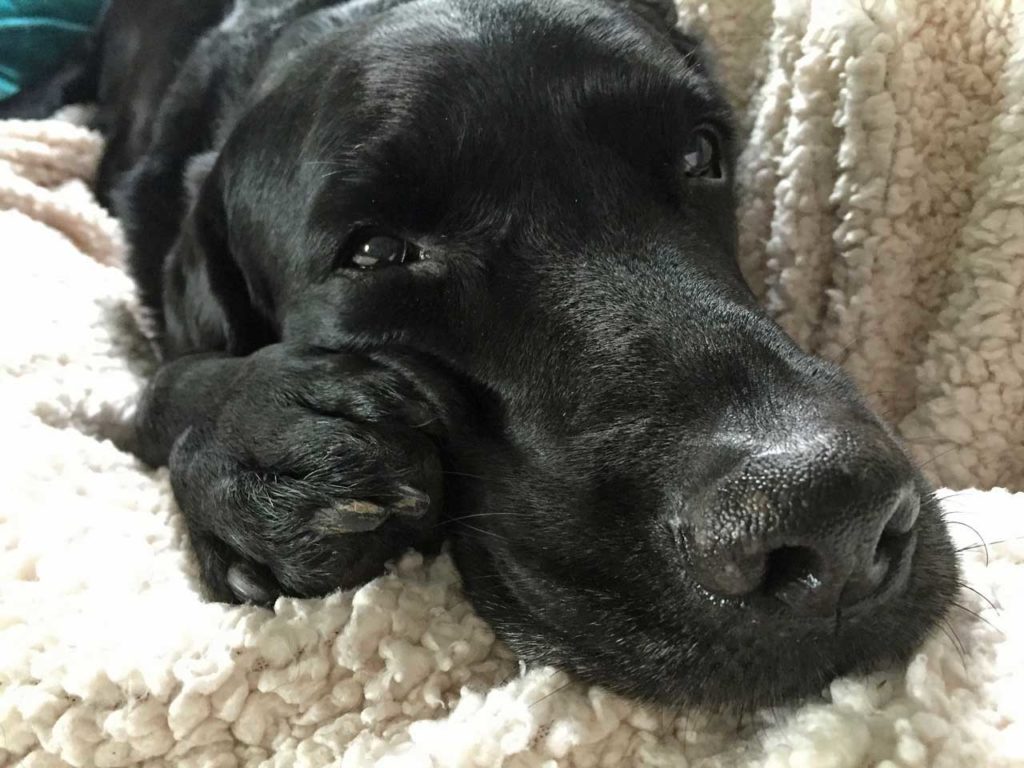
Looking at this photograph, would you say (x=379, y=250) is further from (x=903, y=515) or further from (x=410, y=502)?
(x=903, y=515)

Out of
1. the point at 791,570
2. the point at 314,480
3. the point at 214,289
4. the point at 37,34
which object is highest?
the point at 791,570

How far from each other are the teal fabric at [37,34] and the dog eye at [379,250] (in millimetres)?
2007

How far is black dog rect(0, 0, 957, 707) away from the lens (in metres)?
0.79

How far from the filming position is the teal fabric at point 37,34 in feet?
8.69

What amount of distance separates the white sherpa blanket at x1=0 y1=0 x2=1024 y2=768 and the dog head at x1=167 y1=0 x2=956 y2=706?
6 centimetres

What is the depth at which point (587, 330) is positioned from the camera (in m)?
1.02

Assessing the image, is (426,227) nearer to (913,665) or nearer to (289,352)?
(289,352)

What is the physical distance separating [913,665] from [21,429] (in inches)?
45.7

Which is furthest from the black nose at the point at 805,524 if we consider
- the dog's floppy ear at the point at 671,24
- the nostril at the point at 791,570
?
the dog's floppy ear at the point at 671,24

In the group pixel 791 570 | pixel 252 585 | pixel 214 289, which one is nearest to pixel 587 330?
pixel 791 570

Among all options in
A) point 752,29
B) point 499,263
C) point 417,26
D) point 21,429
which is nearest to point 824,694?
point 499,263

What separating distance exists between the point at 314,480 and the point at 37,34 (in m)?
2.37

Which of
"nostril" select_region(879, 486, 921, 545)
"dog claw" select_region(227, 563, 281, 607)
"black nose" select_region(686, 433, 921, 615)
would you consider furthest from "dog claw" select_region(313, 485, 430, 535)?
"nostril" select_region(879, 486, 921, 545)

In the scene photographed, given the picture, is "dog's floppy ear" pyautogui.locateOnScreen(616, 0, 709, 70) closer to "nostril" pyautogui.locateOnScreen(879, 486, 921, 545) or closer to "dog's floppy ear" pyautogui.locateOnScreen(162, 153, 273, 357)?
"dog's floppy ear" pyautogui.locateOnScreen(162, 153, 273, 357)
